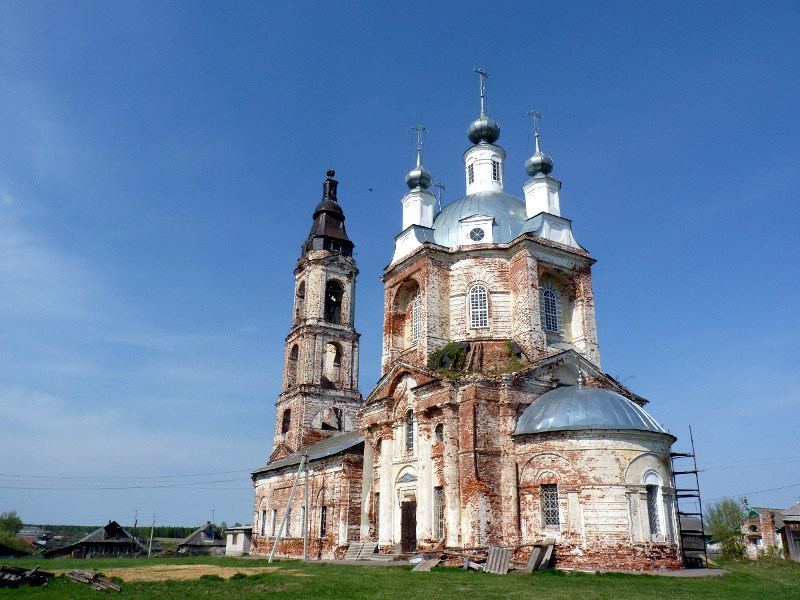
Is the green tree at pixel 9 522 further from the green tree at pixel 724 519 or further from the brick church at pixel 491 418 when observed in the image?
the green tree at pixel 724 519

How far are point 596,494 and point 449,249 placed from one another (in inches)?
428

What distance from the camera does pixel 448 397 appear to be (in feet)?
68.1

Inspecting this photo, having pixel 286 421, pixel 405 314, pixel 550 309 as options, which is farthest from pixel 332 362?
pixel 550 309

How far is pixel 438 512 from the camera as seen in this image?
2102 centimetres

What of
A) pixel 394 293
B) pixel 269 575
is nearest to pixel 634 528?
pixel 269 575

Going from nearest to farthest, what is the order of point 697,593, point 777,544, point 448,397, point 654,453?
point 697,593
point 654,453
point 448,397
point 777,544

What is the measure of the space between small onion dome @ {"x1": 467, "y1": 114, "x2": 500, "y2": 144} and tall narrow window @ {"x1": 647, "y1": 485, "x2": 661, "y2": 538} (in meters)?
16.4

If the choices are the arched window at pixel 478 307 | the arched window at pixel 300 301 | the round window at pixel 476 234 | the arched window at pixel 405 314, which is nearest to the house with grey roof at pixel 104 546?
the arched window at pixel 300 301

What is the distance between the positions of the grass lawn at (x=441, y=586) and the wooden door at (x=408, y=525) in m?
4.37

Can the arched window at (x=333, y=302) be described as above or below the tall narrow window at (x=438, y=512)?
above

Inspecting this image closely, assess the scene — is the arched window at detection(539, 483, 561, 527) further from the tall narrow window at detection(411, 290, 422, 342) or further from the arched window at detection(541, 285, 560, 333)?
the tall narrow window at detection(411, 290, 422, 342)

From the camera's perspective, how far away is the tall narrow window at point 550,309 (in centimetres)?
2417

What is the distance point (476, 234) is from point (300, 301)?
20.4 m

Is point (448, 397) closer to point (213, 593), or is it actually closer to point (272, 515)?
point (213, 593)
